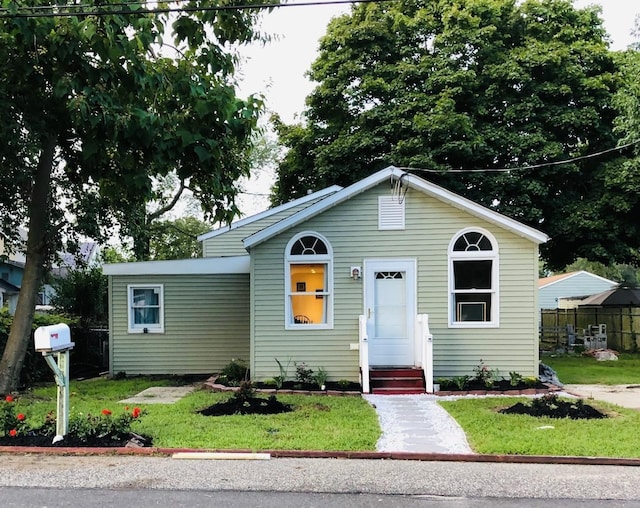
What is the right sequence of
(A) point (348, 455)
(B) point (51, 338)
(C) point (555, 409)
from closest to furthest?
(A) point (348, 455)
(B) point (51, 338)
(C) point (555, 409)

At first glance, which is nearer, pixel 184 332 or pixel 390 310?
pixel 390 310

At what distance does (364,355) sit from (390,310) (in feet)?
4.25

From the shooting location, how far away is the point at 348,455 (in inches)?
235

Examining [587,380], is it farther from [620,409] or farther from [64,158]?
[64,158]

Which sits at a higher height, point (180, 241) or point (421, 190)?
point (180, 241)

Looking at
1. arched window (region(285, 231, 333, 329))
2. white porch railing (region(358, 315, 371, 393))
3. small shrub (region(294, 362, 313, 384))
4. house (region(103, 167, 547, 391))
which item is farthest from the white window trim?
white porch railing (region(358, 315, 371, 393))

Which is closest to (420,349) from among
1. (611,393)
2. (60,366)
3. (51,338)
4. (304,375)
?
(304,375)

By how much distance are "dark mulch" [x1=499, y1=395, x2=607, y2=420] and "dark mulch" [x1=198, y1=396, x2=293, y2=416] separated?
337 centimetres

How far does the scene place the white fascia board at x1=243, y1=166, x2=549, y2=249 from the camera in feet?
33.8

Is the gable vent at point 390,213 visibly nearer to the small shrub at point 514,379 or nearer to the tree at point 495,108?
the small shrub at point 514,379

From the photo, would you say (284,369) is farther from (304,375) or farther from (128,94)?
(128,94)

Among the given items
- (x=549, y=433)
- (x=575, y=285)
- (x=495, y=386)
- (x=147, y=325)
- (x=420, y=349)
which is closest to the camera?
(x=549, y=433)

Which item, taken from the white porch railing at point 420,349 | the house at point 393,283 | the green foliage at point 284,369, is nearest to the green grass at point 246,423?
the white porch railing at point 420,349

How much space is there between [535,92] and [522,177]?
9.16 ft
